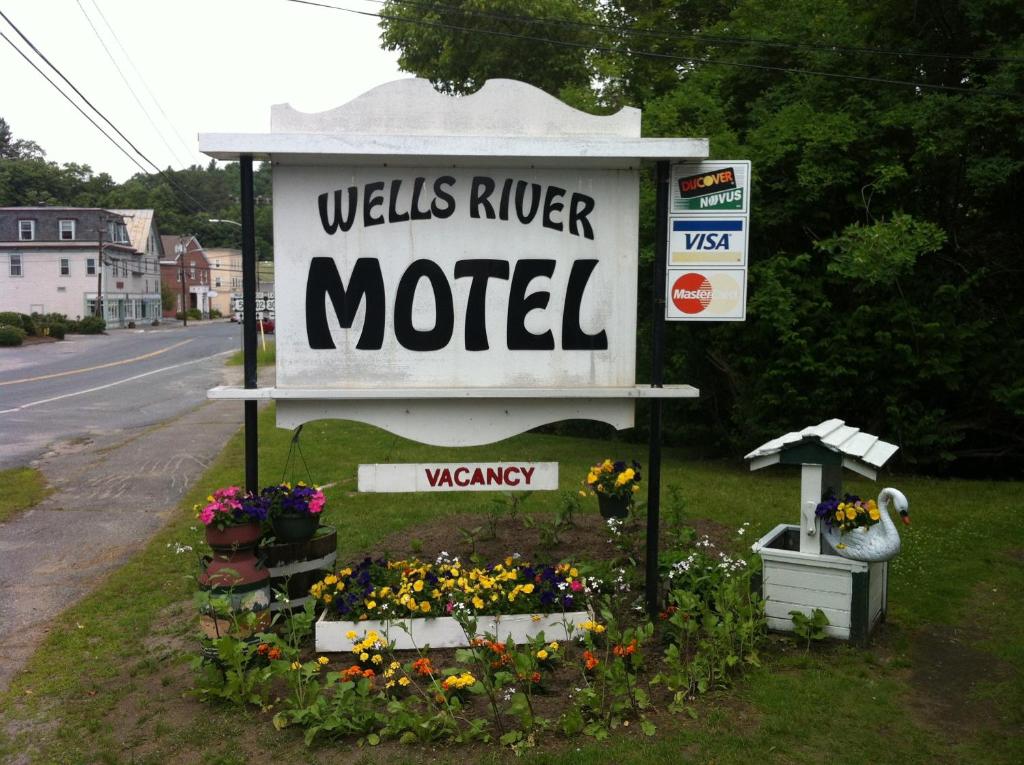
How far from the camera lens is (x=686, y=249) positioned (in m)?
5.70

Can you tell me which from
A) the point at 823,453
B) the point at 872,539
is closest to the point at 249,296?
the point at 823,453

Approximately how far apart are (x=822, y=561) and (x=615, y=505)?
1.84 m

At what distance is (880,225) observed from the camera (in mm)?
10734

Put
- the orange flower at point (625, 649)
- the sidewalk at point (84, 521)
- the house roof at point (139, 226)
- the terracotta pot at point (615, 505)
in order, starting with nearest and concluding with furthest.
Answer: the orange flower at point (625, 649) → the sidewalk at point (84, 521) → the terracotta pot at point (615, 505) → the house roof at point (139, 226)

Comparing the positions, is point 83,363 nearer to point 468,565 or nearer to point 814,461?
point 468,565

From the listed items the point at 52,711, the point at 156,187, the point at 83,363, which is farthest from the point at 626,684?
the point at 156,187

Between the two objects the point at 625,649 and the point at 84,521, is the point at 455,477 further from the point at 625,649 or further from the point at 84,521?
the point at 84,521

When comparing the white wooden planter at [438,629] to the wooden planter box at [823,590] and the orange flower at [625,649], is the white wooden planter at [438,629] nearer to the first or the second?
the orange flower at [625,649]

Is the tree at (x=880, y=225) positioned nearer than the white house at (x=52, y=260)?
Yes

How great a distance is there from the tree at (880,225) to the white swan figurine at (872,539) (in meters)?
5.74

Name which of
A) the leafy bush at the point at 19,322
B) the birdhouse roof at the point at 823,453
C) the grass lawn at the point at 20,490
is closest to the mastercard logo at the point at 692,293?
the birdhouse roof at the point at 823,453

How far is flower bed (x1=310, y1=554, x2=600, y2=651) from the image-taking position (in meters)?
5.52

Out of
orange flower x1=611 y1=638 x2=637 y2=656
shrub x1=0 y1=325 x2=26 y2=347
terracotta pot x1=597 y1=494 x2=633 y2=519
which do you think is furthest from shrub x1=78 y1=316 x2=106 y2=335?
orange flower x1=611 y1=638 x2=637 y2=656

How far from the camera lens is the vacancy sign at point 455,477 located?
569cm
